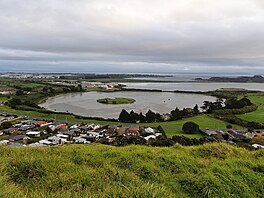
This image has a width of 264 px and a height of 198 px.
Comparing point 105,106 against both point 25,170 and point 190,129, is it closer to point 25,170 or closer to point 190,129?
point 190,129

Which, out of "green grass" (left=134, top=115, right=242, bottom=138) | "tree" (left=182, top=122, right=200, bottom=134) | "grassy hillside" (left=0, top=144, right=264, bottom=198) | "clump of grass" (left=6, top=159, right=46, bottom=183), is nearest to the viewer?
"grassy hillside" (left=0, top=144, right=264, bottom=198)

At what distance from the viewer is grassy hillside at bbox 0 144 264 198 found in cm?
234

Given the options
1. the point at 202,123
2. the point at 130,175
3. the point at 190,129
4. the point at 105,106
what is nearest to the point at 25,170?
the point at 130,175

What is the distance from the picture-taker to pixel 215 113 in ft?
116

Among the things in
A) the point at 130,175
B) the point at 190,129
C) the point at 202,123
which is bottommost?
the point at 202,123

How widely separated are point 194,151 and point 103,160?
1.86m

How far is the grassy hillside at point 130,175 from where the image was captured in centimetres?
234

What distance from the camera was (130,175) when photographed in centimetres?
303

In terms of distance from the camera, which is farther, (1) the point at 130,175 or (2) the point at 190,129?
(2) the point at 190,129

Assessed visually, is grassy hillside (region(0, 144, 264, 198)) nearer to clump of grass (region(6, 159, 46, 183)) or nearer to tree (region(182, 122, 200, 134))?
clump of grass (region(6, 159, 46, 183))

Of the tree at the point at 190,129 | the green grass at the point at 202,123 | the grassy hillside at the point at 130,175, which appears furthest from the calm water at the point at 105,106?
the grassy hillside at the point at 130,175

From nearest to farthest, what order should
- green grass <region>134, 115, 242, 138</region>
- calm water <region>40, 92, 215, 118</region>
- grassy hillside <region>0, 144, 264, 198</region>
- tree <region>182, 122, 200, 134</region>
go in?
grassy hillside <region>0, 144, 264, 198</region> < tree <region>182, 122, 200, 134</region> < green grass <region>134, 115, 242, 138</region> < calm water <region>40, 92, 215, 118</region>

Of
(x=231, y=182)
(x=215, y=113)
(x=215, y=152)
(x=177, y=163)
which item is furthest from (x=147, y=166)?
(x=215, y=113)

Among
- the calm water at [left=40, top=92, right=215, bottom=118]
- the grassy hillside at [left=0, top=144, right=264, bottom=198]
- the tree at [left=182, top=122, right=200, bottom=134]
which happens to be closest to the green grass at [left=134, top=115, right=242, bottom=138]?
the tree at [left=182, top=122, right=200, bottom=134]
